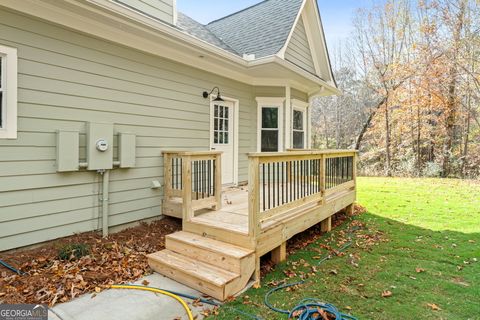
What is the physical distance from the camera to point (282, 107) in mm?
7047

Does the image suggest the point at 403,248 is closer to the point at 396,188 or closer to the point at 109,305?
the point at 109,305

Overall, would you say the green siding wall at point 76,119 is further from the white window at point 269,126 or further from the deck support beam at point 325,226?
the deck support beam at point 325,226

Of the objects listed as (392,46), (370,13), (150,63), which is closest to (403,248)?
(150,63)

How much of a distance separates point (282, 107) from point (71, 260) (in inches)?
212

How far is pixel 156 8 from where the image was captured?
495 cm

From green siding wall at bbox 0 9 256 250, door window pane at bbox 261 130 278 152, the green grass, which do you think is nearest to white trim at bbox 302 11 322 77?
door window pane at bbox 261 130 278 152

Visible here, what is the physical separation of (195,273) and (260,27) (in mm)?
6463

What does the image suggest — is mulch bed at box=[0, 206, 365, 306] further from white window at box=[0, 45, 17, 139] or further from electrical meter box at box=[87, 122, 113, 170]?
white window at box=[0, 45, 17, 139]

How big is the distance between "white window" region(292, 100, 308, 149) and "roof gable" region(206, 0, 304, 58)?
1.60m

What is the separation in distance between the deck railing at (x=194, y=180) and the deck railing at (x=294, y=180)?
70cm

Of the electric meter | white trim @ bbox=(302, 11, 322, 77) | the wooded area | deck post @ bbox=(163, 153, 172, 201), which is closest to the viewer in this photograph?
the electric meter

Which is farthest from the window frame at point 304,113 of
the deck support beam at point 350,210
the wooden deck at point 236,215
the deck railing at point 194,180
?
the deck railing at point 194,180

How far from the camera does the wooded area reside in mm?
11698

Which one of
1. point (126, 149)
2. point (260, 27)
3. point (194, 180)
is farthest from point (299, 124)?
point (126, 149)
